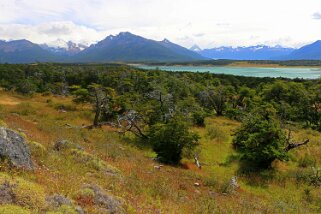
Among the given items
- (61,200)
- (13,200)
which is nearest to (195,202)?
(61,200)

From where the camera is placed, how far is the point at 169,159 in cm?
2361

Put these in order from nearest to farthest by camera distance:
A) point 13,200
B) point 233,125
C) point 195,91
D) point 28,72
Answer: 1. point 13,200
2. point 233,125
3. point 195,91
4. point 28,72

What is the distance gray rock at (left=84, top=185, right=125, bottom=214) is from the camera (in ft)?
29.1

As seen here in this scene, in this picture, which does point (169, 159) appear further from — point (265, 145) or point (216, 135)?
point (216, 135)

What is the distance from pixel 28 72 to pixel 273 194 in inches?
3134

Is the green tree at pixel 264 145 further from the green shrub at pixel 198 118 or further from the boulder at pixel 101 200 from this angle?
the boulder at pixel 101 200

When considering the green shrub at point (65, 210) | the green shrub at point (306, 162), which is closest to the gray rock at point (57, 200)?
→ the green shrub at point (65, 210)

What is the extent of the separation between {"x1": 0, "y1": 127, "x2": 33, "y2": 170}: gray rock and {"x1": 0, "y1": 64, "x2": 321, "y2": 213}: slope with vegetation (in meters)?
0.24

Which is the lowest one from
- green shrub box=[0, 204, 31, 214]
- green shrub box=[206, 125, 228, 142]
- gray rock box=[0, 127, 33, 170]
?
green shrub box=[206, 125, 228, 142]

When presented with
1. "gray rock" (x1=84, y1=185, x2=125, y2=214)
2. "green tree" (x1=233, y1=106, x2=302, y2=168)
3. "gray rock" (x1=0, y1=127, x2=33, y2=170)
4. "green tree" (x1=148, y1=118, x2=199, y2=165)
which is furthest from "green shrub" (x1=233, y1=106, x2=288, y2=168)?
"gray rock" (x1=0, y1=127, x2=33, y2=170)

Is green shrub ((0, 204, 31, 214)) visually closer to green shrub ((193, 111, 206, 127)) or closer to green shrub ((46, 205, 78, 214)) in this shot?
green shrub ((46, 205, 78, 214))

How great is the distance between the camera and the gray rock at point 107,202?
29.1 feet

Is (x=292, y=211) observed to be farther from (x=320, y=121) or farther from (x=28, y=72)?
(x=28, y=72)

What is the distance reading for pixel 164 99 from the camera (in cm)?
3809
